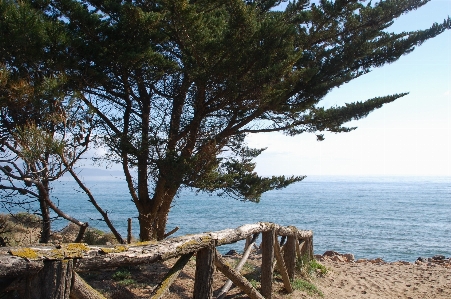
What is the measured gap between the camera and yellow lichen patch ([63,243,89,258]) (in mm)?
2693

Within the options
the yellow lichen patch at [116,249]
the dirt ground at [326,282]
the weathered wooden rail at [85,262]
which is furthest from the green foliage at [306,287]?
the yellow lichen patch at [116,249]

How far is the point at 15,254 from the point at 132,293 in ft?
14.0

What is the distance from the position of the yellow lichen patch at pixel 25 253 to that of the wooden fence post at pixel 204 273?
191cm

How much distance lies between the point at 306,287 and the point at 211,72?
4094mm

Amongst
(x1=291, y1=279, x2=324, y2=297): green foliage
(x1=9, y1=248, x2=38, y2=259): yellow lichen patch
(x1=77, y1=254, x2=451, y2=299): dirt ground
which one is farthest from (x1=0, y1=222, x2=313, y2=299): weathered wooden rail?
(x1=291, y1=279, x2=324, y2=297): green foliage

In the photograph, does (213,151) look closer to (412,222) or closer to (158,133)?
(158,133)

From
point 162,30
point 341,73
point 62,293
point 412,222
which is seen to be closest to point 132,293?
point 62,293

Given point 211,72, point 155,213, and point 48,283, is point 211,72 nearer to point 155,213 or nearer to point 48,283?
point 155,213

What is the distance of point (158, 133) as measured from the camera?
7875mm

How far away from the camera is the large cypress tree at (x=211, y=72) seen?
270 inches

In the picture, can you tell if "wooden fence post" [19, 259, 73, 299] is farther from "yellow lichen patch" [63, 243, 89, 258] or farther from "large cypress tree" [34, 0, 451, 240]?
"large cypress tree" [34, 0, 451, 240]

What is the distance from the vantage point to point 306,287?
7418 millimetres

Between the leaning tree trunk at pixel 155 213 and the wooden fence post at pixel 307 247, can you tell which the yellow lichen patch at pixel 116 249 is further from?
the wooden fence post at pixel 307 247

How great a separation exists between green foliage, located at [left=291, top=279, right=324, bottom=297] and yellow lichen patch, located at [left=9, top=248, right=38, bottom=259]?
5491 millimetres
